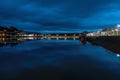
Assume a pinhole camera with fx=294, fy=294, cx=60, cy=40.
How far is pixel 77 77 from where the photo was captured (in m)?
21.3

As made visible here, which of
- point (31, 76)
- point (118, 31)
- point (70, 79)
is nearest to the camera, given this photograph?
point (70, 79)

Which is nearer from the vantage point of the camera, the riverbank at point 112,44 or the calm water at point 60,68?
the calm water at point 60,68

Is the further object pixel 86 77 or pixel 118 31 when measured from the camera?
pixel 118 31

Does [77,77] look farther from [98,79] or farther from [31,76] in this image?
[31,76]

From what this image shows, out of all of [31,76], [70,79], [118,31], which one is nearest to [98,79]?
[70,79]

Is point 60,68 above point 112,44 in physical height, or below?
below

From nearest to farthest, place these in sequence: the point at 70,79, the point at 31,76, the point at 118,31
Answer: the point at 70,79, the point at 31,76, the point at 118,31

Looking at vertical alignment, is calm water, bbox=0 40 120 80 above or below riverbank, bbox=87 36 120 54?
below

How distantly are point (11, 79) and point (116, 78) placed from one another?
24.0 ft

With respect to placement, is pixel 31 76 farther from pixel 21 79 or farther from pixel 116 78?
pixel 116 78

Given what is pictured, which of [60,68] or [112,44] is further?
[112,44]

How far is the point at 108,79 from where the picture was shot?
20.2 meters

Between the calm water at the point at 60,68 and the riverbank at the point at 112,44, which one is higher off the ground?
the riverbank at the point at 112,44

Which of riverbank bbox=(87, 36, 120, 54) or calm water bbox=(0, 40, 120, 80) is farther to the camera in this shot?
riverbank bbox=(87, 36, 120, 54)
